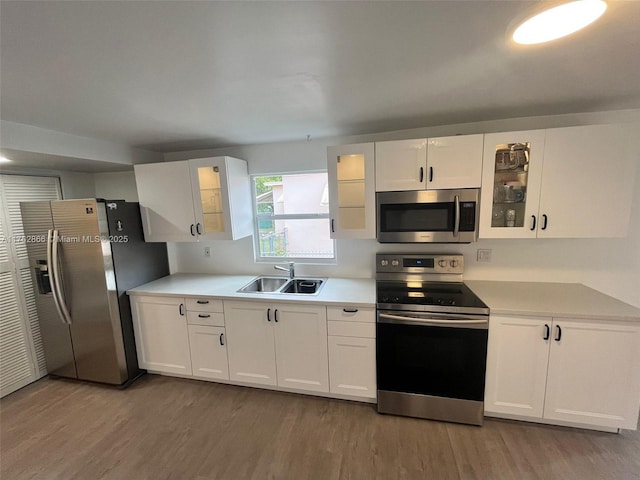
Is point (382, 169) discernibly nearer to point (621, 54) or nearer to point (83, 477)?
point (621, 54)

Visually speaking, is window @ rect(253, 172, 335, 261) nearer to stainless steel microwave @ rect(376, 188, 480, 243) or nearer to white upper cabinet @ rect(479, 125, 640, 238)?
stainless steel microwave @ rect(376, 188, 480, 243)

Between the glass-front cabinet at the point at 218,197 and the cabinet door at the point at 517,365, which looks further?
the glass-front cabinet at the point at 218,197

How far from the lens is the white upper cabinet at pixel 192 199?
8.58ft

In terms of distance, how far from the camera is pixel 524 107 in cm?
200

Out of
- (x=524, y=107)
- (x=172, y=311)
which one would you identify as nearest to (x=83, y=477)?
(x=172, y=311)

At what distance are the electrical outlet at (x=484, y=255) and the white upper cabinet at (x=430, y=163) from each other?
0.66m

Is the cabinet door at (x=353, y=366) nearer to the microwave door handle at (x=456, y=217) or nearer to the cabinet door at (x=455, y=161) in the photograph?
the microwave door handle at (x=456, y=217)

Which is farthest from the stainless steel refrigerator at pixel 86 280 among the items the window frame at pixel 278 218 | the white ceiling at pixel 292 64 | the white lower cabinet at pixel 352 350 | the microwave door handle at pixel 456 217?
the microwave door handle at pixel 456 217

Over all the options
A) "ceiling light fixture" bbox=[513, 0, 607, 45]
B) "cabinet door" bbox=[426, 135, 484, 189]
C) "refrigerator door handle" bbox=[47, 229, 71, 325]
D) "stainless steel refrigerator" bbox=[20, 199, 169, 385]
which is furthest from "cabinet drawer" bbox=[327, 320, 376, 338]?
"refrigerator door handle" bbox=[47, 229, 71, 325]

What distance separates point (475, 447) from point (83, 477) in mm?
2557

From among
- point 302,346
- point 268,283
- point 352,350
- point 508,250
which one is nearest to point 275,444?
point 302,346

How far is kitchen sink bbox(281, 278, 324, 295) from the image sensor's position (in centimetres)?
272

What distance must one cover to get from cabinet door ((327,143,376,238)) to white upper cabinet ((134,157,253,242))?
0.96 metres

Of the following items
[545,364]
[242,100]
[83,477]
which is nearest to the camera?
[242,100]
